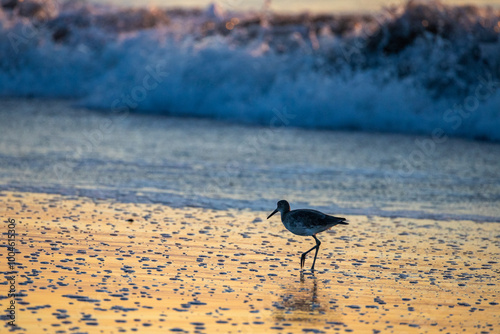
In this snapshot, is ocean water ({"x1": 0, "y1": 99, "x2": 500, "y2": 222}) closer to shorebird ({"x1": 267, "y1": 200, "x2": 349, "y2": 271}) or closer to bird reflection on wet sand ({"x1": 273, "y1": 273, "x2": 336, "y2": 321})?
shorebird ({"x1": 267, "y1": 200, "x2": 349, "y2": 271})

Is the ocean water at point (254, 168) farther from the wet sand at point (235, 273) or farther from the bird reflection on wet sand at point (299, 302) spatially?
the bird reflection on wet sand at point (299, 302)

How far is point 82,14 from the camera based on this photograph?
3941 centimetres

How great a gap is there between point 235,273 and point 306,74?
18.3 m

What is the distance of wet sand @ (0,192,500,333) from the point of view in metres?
5.36

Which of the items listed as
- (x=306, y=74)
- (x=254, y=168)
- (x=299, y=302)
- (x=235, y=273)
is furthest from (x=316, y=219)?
(x=306, y=74)

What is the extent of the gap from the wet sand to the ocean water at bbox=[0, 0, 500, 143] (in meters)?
11.6

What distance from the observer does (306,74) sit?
2441 cm

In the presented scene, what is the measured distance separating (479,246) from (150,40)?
23.9 m

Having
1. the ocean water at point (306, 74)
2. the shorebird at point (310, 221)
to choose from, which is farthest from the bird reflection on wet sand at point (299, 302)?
A: the ocean water at point (306, 74)

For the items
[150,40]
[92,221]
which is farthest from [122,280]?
[150,40]

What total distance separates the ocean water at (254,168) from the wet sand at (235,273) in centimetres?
91

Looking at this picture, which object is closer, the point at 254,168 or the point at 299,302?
the point at 299,302

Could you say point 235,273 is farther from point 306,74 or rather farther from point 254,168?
point 306,74

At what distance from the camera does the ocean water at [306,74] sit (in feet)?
71.9
